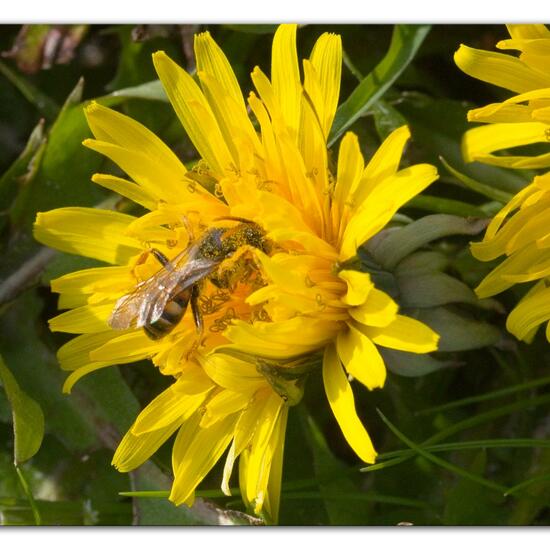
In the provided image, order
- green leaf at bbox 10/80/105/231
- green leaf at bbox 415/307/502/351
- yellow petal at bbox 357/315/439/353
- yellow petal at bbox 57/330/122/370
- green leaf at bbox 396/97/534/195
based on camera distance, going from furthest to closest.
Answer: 1. green leaf at bbox 10/80/105/231
2. green leaf at bbox 396/97/534/195
3. yellow petal at bbox 57/330/122/370
4. green leaf at bbox 415/307/502/351
5. yellow petal at bbox 357/315/439/353

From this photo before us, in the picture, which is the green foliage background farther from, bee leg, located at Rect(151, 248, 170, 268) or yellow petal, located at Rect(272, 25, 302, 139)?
bee leg, located at Rect(151, 248, 170, 268)

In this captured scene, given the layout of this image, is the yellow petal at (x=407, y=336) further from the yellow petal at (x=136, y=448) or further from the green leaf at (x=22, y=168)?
the green leaf at (x=22, y=168)

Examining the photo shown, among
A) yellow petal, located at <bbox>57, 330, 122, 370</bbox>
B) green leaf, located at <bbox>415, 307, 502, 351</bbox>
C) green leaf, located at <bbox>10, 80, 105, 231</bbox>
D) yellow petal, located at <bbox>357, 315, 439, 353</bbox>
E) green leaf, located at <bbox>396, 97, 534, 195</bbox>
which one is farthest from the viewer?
green leaf, located at <bbox>10, 80, 105, 231</bbox>

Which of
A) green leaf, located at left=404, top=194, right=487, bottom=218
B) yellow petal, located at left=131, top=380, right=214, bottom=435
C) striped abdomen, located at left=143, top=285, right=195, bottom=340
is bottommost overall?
yellow petal, located at left=131, top=380, right=214, bottom=435

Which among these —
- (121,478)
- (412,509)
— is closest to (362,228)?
(412,509)

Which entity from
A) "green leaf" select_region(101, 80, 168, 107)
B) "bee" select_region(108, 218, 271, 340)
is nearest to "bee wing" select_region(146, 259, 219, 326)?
"bee" select_region(108, 218, 271, 340)

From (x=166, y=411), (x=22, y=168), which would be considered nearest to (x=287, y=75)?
(x=166, y=411)
